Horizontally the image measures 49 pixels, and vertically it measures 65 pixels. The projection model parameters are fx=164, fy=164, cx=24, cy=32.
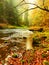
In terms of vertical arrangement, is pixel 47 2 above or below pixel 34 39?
above

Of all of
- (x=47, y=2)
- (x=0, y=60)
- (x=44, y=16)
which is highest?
(x=47, y=2)

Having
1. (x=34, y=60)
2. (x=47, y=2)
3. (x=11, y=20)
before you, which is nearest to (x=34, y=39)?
(x=47, y=2)

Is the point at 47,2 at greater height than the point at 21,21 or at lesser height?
greater

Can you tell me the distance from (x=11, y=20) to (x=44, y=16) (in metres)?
28.5

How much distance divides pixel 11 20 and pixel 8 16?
7.82 feet

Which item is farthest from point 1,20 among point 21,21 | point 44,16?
point 44,16

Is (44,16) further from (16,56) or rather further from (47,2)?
(16,56)

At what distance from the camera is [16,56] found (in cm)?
861

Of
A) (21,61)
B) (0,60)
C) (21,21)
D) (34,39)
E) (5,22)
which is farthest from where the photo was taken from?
(21,21)

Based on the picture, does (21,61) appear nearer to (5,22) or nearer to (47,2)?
(47,2)

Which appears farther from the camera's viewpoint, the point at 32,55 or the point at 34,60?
the point at 32,55

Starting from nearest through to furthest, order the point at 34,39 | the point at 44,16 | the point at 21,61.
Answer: the point at 21,61
the point at 44,16
the point at 34,39

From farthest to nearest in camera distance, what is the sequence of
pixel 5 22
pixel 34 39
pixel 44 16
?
1. pixel 5 22
2. pixel 34 39
3. pixel 44 16

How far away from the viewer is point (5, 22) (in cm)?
3806
